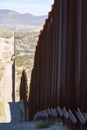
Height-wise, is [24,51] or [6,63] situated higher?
[24,51]

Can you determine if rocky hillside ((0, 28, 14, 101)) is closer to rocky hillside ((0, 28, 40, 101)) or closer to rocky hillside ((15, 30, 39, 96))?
rocky hillside ((0, 28, 40, 101))

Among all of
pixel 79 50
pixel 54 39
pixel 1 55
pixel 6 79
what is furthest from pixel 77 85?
pixel 1 55

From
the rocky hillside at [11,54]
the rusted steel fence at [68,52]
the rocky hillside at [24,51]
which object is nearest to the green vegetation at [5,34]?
the rocky hillside at [11,54]

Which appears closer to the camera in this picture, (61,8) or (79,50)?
(79,50)

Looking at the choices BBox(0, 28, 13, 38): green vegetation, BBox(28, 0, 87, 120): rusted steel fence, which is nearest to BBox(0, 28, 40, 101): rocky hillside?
BBox(0, 28, 13, 38): green vegetation

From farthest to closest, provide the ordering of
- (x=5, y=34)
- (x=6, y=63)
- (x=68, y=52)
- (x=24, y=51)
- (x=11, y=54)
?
(x=5, y=34) < (x=24, y=51) < (x=11, y=54) < (x=6, y=63) < (x=68, y=52)

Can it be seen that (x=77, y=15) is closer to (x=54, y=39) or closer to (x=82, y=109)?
(x=82, y=109)

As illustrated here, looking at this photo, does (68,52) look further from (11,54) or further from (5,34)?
(5,34)

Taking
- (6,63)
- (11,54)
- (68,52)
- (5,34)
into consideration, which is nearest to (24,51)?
(5,34)

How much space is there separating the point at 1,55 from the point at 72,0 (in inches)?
1449

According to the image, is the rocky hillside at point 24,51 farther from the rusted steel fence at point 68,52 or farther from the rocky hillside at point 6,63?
the rusted steel fence at point 68,52

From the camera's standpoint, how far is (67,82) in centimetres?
914

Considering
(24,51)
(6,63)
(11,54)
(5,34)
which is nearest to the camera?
Result: (6,63)

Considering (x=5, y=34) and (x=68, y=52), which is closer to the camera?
(x=68, y=52)
